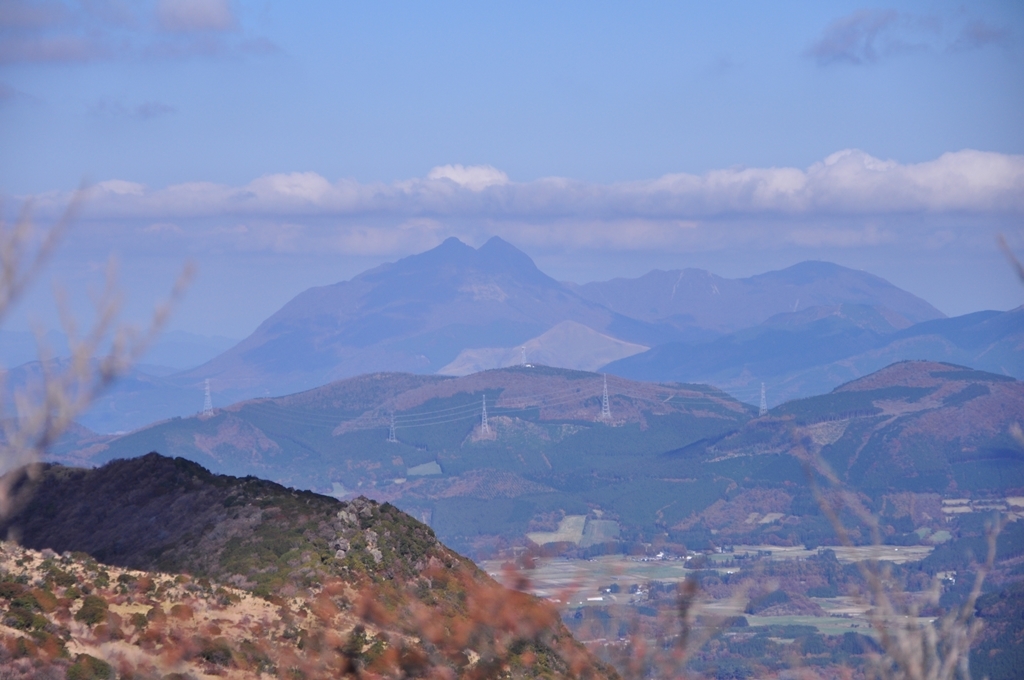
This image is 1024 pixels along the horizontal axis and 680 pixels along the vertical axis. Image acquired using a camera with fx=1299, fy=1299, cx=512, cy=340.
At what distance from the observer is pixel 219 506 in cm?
5197

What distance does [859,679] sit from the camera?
64375 millimetres

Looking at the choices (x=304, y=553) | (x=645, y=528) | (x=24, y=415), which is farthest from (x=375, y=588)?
(x=645, y=528)

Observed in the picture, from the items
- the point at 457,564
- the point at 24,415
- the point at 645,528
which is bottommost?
the point at 645,528

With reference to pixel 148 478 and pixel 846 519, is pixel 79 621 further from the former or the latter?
pixel 846 519

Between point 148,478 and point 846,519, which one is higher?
point 148,478

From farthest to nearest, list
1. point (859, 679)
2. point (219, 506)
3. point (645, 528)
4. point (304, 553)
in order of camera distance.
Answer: point (645, 528), point (859, 679), point (219, 506), point (304, 553)

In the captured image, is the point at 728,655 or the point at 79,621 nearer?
the point at 79,621

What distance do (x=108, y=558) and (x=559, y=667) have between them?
25884 millimetres

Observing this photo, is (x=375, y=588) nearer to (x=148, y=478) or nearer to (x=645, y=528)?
(x=148, y=478)

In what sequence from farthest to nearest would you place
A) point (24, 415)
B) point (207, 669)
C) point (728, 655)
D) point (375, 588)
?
point (728, 655), point (375, 588), point (207, 669), point (24, 415)

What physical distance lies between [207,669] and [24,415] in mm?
17353

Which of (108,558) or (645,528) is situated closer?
(108,558)

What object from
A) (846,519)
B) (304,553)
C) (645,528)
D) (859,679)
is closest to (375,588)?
(304,553)

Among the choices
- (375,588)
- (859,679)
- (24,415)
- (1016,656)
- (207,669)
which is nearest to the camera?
(24,415)
